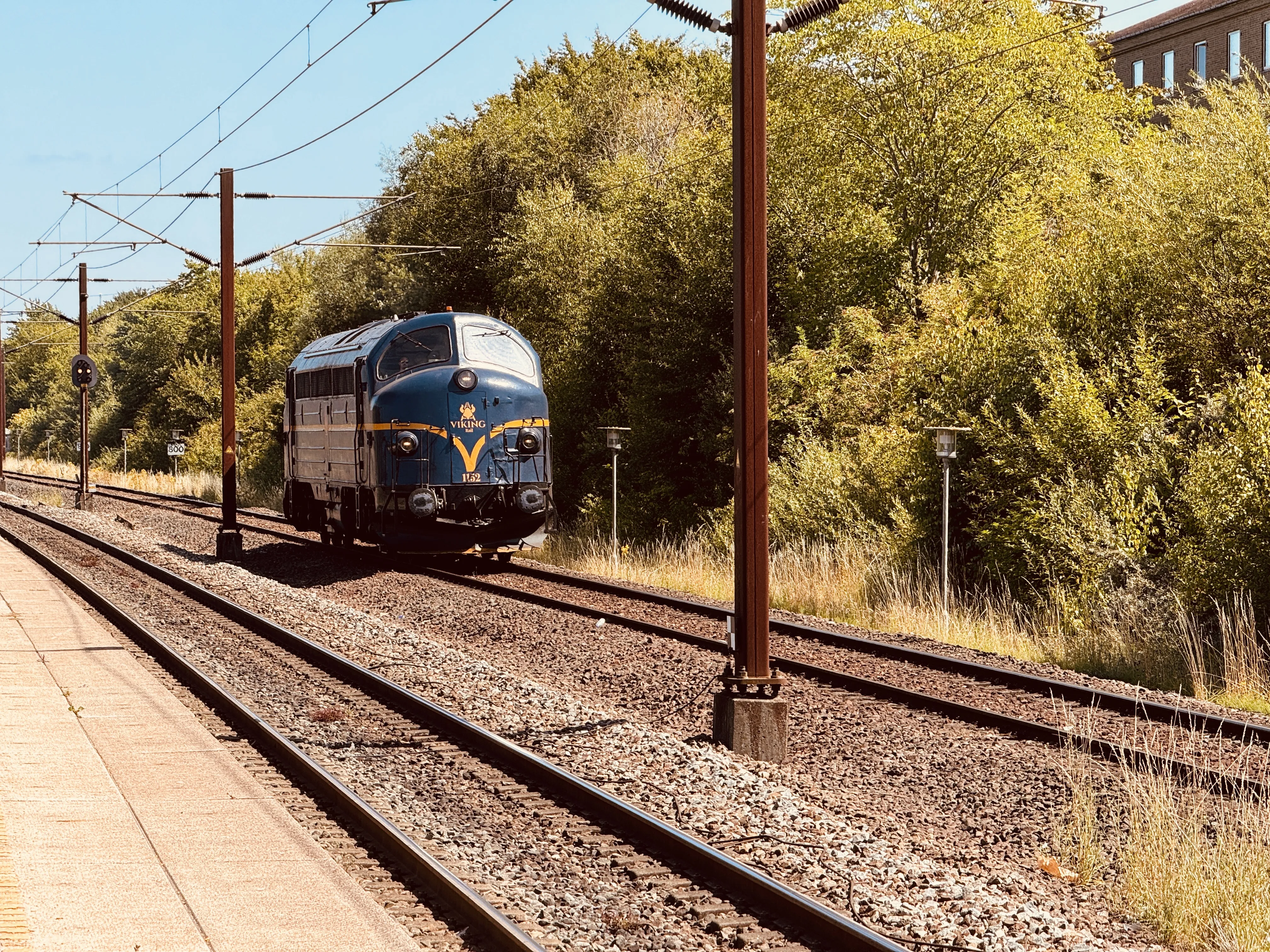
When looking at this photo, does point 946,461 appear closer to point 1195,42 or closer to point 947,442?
point 947,442

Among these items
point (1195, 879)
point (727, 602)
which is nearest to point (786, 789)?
point (1195, 879)

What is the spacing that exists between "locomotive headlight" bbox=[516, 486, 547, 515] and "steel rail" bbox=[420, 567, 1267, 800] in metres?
4.66

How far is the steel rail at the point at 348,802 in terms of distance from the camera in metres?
6.21

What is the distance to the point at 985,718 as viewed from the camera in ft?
35.8

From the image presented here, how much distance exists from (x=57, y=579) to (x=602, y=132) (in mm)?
26150

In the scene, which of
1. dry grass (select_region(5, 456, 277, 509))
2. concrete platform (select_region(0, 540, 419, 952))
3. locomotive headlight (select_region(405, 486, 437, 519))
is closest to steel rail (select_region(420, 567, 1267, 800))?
concrete platform (select_region(0, 540, 419, 952))

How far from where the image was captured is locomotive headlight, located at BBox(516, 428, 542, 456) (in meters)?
22.1

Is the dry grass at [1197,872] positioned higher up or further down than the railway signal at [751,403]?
further down

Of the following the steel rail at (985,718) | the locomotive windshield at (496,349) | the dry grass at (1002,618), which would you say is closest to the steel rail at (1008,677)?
the steel rail at (985,718)

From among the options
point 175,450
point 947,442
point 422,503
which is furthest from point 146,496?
point 947,442

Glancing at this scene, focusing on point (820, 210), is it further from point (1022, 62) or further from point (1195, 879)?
point (1195, 879)

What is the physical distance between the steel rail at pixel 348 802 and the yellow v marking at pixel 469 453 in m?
6.01

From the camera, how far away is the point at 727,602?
60.7ft

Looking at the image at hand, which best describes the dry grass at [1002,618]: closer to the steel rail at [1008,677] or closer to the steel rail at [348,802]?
the steel rail at [1008,677]
